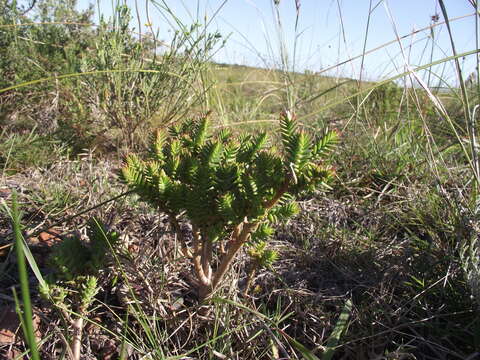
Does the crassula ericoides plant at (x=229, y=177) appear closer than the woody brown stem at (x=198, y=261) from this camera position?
Yes

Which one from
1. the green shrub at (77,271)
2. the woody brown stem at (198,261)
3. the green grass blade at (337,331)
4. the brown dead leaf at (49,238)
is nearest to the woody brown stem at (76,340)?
the green shrub at (77,271)

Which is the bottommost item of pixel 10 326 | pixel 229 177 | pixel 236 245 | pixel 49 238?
pixel 10 326

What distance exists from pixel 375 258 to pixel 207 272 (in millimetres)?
713

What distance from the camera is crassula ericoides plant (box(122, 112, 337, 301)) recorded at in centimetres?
92

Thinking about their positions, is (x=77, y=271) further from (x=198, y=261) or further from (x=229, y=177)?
(x=229, y=177)

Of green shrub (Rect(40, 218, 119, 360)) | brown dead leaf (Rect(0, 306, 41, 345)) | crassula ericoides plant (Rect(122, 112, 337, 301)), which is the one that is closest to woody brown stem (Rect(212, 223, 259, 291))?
crassula ericoides plant (Rect(122, 112, 337, 301))

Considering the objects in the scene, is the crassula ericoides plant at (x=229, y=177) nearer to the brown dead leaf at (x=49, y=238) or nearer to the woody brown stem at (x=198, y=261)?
the woody brown stem at (x=198, y=261)

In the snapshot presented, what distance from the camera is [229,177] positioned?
98cm

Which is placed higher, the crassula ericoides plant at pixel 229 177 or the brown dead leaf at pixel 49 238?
the crassula ericoides plant at pixel 229 177

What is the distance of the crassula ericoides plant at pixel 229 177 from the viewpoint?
0.92 metres

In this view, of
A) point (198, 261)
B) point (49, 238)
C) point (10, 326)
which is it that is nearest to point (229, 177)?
point (198, 261)

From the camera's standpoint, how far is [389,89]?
3688 millimetres

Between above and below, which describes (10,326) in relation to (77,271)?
below

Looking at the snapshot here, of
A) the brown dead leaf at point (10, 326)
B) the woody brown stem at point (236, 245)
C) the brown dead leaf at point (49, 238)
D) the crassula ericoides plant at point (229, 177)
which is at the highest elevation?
the crassula ericoides plant at point (229, 177)
